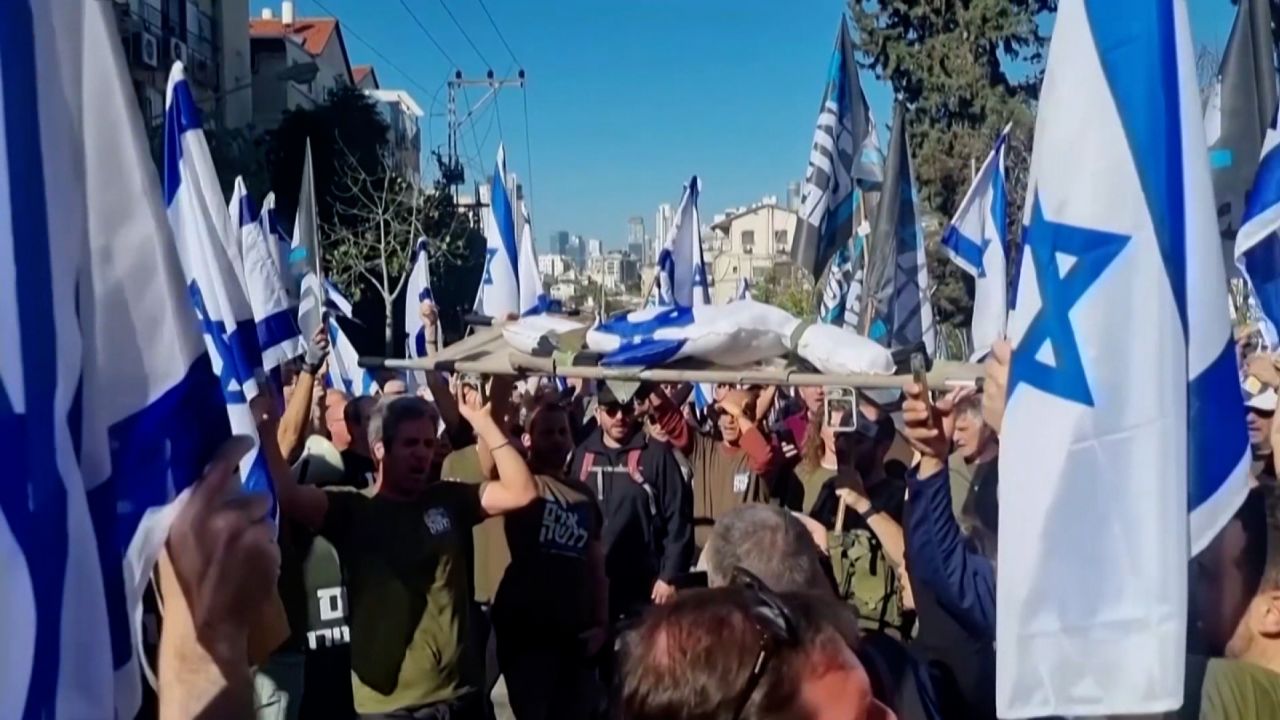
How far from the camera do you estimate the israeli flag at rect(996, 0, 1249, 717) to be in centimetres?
248

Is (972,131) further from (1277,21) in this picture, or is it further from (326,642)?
(326,642)

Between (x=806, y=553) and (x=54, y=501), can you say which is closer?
(x=54, y=501)

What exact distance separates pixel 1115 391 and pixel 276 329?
4.15m

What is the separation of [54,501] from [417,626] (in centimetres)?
324

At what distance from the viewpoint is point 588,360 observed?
13.3 ft

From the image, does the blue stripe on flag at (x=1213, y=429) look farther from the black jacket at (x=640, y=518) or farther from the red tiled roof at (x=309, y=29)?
the red tiled roof at (x=309, y=29)

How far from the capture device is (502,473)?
4.93 m

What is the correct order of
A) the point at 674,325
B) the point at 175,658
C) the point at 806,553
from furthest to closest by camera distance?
the point at 674,325
the point at 806,553
the point at 175,658

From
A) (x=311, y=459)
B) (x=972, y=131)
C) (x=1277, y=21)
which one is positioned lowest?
(x=311, y=459)

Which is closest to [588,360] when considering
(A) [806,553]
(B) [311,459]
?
(A) [806,553]

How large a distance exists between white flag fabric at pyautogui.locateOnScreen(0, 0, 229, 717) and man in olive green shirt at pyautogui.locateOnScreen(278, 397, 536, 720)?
2.69 metres

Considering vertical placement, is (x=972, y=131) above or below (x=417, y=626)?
above

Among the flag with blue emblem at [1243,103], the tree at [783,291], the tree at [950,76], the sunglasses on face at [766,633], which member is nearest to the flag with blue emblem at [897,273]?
the flag with blue emblem at [1243,103]

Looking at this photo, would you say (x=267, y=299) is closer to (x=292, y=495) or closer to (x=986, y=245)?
(x=292, y=495)
